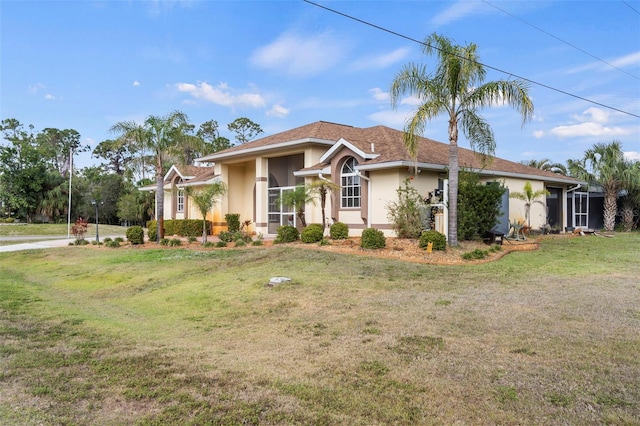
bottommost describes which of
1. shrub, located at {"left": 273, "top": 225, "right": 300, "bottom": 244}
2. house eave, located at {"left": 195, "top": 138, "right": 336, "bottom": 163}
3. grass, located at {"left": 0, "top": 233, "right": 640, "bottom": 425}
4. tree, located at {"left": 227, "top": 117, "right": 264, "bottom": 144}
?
grass, located at {"left": 0, "top": 233, "right": 640, "bottom": 425}

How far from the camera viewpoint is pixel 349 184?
19.8m

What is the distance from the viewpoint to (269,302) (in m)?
8.71

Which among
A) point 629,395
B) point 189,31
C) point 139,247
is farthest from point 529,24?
point 139,247

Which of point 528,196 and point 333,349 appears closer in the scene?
point 333,349

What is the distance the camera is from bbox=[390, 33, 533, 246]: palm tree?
570 inches

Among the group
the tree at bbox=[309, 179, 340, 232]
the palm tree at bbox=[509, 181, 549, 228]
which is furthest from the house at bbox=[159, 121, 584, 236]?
the tree at bbox=[309, 179, 340, 232]

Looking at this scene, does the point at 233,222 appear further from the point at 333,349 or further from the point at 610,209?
the point at 610,209

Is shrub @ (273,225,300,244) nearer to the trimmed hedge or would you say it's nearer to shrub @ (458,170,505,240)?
shrub @ (458,170,505,240)

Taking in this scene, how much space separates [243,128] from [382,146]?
39.2 metres

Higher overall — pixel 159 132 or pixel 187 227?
pixel 159 132

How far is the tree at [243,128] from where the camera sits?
56250mm

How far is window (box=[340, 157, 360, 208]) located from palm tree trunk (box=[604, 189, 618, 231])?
18.6m

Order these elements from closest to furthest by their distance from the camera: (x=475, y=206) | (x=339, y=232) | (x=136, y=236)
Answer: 1. (x=475, y=206)
2. (x=339, y=232)
3. (x=136, y=236)

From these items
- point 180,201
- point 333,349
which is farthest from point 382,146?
point 180,201
